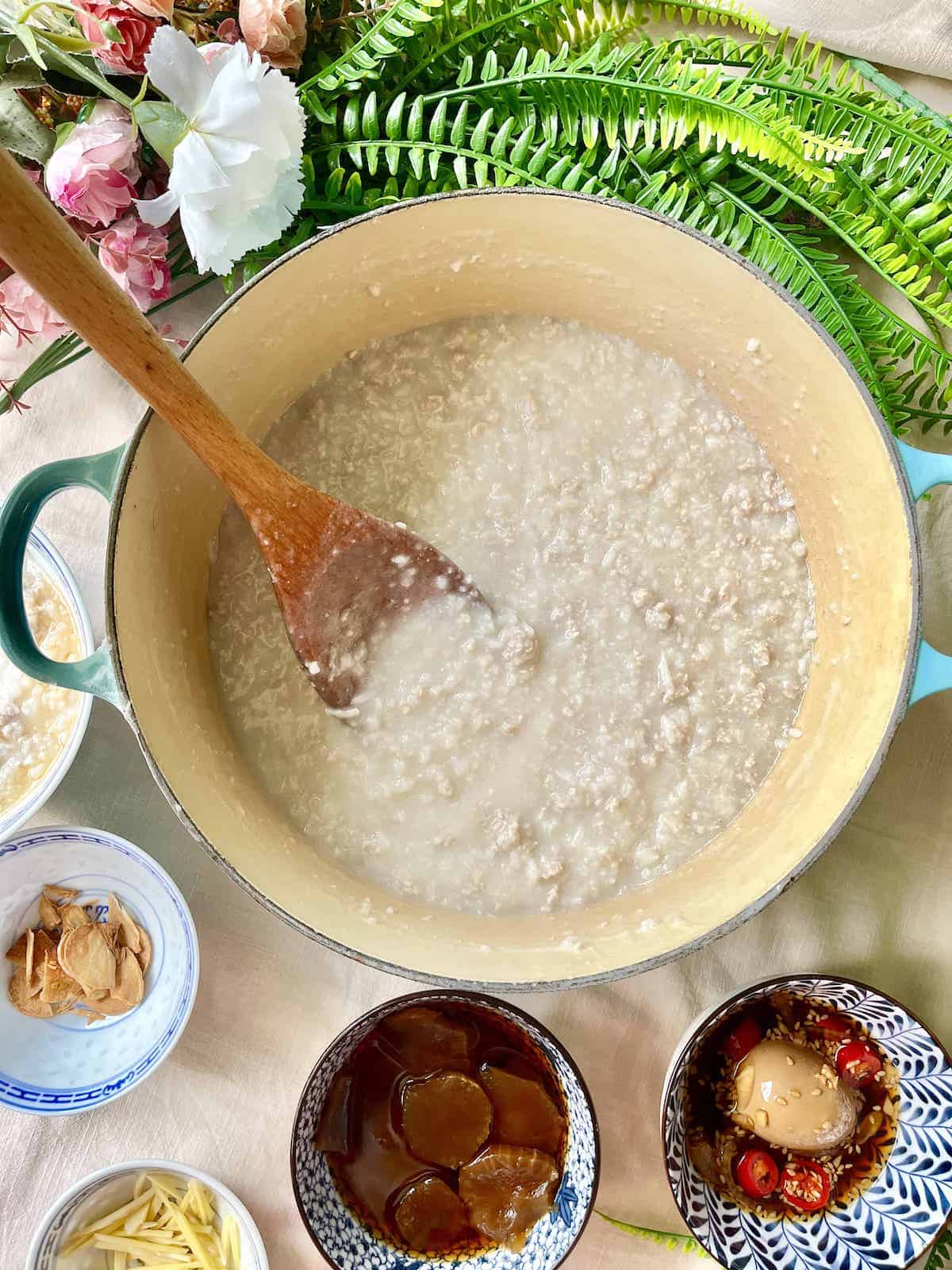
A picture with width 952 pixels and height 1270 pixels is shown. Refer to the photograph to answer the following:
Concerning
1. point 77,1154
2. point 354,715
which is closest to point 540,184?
point 354,715

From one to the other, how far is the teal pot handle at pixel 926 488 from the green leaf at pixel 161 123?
30.6 inches

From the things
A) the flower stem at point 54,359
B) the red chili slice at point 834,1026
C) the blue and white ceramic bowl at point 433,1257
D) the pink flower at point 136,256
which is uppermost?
the pink flower at point 136,256

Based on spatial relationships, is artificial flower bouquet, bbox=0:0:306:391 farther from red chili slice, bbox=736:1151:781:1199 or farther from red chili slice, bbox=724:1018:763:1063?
red chili slice, bbox=736:1151:781:1199

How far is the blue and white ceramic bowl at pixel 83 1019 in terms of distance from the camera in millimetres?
1294

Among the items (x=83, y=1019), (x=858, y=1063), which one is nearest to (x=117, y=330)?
(x=83, y=1019)

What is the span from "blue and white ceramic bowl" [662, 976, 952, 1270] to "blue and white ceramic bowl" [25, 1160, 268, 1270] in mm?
499

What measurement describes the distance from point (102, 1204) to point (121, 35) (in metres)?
1.31

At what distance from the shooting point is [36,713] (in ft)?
4.33

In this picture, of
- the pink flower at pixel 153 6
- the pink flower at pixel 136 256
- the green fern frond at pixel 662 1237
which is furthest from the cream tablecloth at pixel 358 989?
the pink flower at pixel 153 6

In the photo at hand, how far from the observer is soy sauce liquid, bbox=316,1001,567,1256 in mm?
1278

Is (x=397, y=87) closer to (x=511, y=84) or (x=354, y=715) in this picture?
(x=511, y=84)

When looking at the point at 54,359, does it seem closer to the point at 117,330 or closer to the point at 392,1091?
the point at 117,330

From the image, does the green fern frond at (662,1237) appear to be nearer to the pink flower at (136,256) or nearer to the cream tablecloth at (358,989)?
the cream tablecloth at (358,989)

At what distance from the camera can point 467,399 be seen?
1.27 metres
